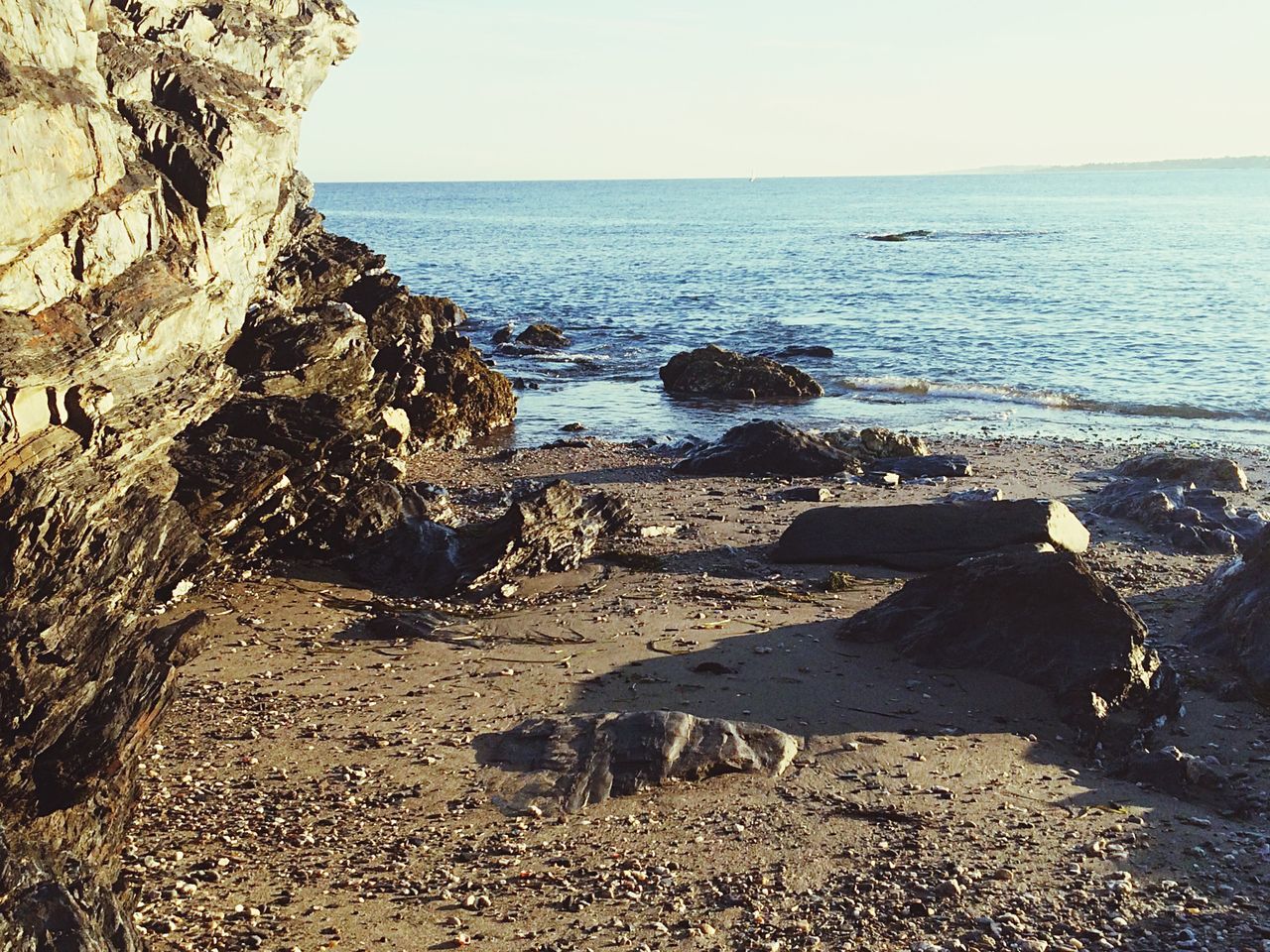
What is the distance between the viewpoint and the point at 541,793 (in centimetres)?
960

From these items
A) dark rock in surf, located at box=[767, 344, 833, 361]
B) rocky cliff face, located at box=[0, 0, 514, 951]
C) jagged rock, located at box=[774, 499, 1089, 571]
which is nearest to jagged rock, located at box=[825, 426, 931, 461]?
jagged rock, located at box=[774, 499, 1089, 571]

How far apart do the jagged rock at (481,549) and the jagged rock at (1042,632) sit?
4577 millimetres

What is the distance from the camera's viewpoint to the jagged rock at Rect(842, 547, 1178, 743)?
11.3 metres

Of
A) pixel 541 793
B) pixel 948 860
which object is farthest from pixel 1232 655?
pixel 541 793

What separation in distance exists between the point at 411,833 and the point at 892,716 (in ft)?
16.5

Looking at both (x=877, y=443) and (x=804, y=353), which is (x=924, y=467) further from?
(x=804, y=353)

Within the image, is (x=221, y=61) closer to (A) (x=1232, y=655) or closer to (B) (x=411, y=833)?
(B) (x=411, y=833)

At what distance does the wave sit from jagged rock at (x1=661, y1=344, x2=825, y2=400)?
2.20 meters

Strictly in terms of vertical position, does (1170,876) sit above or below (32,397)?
below

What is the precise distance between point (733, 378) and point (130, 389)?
77.2ft

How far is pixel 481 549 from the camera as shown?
1555 centimetres

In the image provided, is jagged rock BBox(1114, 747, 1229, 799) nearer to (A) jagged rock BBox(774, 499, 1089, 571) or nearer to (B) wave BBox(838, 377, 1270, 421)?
(A) jagged rock BBox(774, 499, 1089, 571)

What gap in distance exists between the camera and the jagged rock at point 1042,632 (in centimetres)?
1133

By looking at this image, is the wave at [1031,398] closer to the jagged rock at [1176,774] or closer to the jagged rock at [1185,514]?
the jagged rock at [1185,514]
